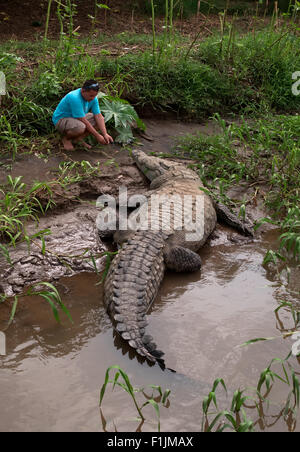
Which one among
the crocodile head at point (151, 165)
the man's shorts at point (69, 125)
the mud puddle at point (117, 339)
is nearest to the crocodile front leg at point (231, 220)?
the mud puddle at point (117, 339)

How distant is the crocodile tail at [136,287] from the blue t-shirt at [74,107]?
79.1 inches

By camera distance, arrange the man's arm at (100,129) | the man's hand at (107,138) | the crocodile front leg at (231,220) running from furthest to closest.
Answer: the man's hand at (107,138)
the man's arm at (100,129)
the crocodile front leg at (231,220)

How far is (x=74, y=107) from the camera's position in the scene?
225 inches

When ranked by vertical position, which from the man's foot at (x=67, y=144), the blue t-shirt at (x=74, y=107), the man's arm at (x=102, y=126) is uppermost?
the blue t-shirt at (x=74, y=107)

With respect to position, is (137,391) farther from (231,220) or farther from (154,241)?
(231,220)

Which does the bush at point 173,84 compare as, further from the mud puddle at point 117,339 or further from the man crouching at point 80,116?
the mud puddle at point 117,339

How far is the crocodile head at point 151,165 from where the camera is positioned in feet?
19.5

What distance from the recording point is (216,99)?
7.50 m

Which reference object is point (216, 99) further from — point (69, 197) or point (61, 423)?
point (61, 423)

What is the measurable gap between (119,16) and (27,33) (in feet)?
7.34

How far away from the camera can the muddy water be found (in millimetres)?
2938

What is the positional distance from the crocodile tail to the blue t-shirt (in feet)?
6.59

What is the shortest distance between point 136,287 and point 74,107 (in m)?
2.76

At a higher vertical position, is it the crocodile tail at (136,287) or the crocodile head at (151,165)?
the crocodile head at (151,165)
